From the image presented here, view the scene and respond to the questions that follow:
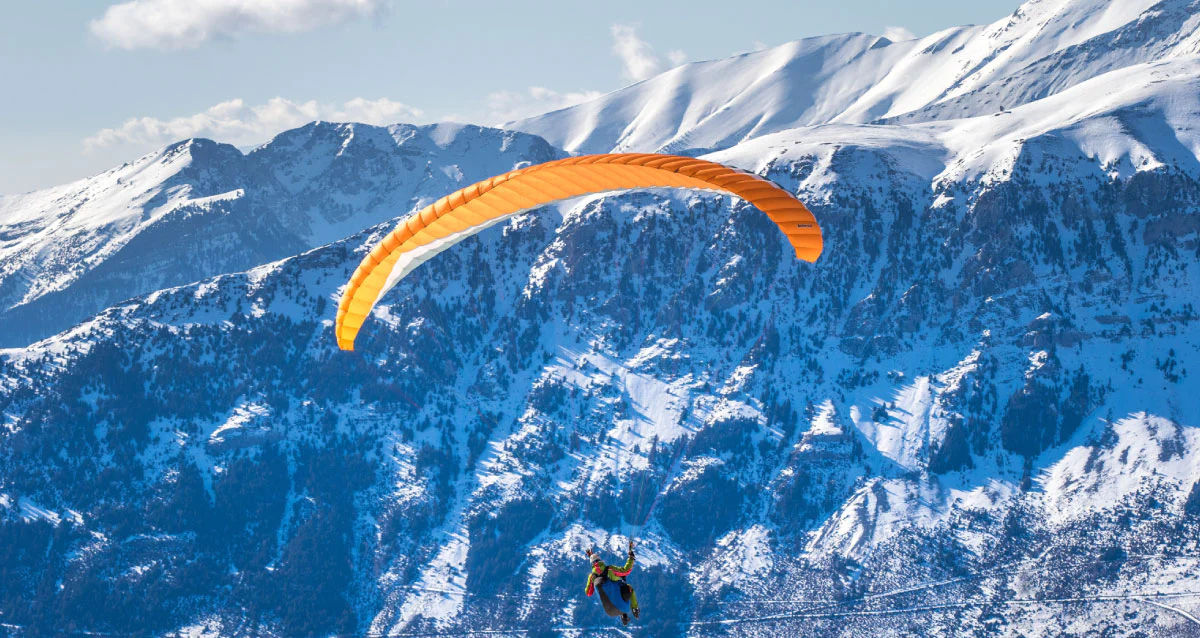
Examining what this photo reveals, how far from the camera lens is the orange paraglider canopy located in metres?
64.1

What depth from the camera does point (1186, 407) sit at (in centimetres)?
19875

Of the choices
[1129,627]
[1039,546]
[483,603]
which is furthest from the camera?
[483,603]

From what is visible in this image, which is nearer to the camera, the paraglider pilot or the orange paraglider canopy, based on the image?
the paraglider pilot

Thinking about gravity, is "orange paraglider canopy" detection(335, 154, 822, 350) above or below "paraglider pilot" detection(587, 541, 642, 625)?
above

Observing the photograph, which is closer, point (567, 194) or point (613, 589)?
point (613, 589)

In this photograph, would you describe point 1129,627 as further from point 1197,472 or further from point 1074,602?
point 1197,472

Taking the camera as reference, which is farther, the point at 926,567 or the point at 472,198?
the point at 926,567

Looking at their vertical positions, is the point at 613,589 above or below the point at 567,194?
below

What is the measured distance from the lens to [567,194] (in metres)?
67.2

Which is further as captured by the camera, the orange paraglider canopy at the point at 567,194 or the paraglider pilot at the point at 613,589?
the orange paraglider canopy at the point at 567,194

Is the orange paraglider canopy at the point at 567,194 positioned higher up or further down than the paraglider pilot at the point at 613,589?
higher up

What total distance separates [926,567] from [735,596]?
86.4 feet

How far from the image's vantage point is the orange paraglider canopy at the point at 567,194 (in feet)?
210

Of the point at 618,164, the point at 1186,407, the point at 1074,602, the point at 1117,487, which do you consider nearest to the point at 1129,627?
the point at 1074,602
